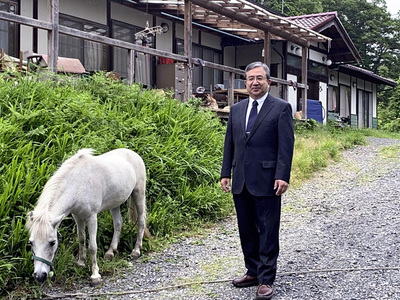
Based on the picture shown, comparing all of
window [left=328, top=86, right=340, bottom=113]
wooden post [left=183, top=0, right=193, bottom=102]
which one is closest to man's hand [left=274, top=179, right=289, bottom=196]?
wooden post [left=183, top=0, right=193, bottom=102]

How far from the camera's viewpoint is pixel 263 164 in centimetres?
418

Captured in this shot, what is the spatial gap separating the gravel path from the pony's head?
23.3 inches

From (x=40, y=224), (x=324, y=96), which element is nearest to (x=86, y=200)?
Result: (x=40, y=224)

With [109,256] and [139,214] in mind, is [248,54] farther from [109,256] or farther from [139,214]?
[109,256]

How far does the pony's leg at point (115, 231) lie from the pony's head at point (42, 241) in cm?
123

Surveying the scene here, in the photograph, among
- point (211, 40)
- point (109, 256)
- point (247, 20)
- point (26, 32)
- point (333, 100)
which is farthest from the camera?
point (333, 100)

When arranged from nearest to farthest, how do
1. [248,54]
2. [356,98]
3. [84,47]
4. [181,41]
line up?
[84,47] → [181,41] → [248,54] → [356,98]

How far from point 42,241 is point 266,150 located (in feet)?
6.54

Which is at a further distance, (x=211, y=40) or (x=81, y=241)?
(x=211, y=40)

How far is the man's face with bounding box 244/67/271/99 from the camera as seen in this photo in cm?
420

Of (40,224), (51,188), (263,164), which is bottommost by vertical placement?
(40,224)

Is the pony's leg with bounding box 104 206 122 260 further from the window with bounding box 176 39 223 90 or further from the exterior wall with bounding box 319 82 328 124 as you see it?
the exterior wall with bounding box 319 82 328 124

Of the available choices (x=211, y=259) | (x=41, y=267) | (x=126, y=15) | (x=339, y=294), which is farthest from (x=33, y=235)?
(x=126, y=15)

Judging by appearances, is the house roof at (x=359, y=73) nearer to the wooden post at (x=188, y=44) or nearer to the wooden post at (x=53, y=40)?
the wooden post at (x=188, y=44)
